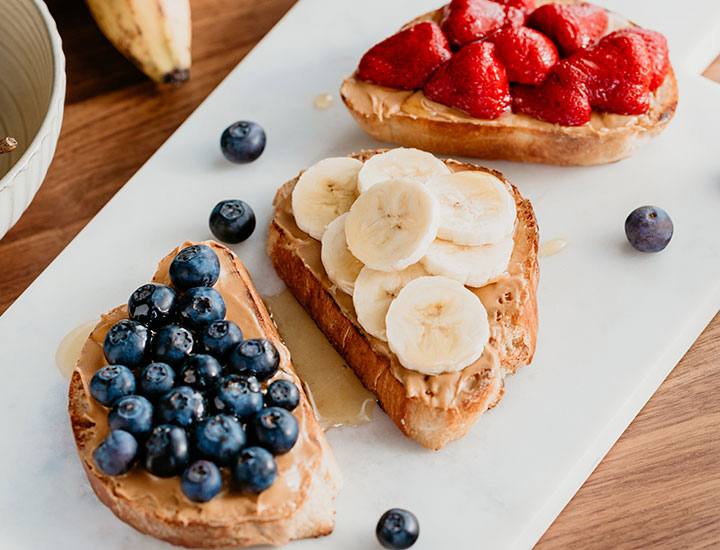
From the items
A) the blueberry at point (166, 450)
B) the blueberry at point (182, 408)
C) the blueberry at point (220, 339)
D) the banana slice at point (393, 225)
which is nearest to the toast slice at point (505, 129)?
the banana slice at point (393, 225)

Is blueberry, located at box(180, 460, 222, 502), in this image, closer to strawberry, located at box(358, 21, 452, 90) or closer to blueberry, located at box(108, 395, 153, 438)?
blueberry, located at box(108, 395, 153, 438)

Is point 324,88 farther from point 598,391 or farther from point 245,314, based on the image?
point 598,391

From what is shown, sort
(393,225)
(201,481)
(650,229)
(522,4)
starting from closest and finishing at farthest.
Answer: (201,481) → (393,225) → (650,229) → (522,4)

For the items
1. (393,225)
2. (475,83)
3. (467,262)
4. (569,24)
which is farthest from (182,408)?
(569,24)

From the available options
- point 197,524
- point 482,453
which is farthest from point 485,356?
point 197,524

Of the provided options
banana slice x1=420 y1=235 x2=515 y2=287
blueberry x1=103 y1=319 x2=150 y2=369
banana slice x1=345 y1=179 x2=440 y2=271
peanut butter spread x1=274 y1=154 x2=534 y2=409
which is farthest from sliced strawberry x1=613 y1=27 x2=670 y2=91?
blueberry x1=103 y1=319 x2=150 y2=369

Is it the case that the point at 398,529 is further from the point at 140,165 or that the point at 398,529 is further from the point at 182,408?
the point at 140,165

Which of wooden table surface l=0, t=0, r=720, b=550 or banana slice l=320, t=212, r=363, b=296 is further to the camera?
banana slice l=320, t=212, r=363, b=296

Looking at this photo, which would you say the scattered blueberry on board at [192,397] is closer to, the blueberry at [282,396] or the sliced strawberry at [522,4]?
the blueberry at [282,396]
